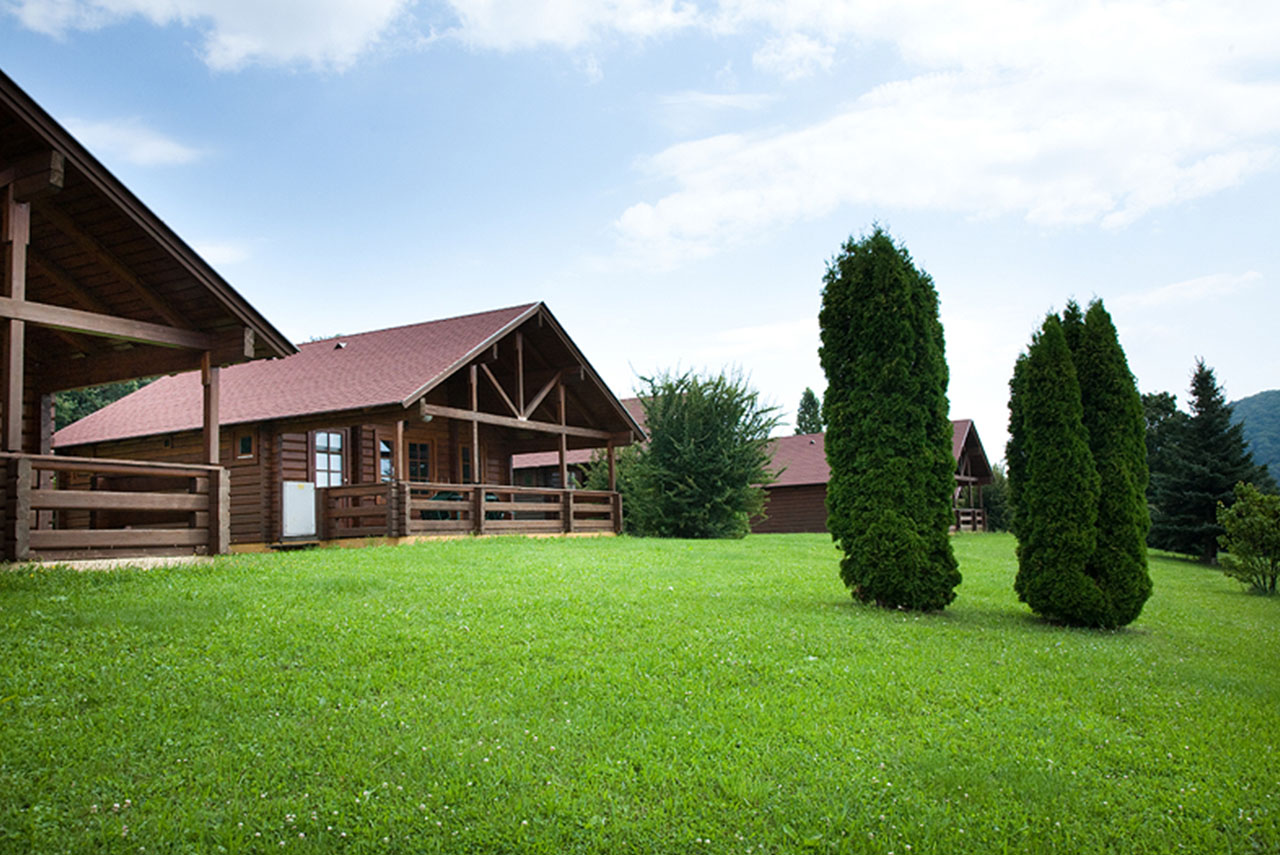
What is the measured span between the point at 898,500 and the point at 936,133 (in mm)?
6787

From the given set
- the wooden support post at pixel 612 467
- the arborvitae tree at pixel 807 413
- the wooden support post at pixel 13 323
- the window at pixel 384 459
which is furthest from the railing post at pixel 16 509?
the arborvitae tree at pixel 807 413

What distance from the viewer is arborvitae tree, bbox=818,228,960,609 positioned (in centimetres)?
1002

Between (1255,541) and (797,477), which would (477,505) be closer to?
(1255,541)

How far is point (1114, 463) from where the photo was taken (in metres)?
10.2

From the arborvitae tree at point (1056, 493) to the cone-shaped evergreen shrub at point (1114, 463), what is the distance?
176 millimetres

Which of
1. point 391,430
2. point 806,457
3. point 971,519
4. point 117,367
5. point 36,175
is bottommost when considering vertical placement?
point 971,519

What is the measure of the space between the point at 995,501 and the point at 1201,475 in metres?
15.4

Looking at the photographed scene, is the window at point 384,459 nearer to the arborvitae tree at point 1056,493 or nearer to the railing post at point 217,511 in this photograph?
the railing post at point 217,511

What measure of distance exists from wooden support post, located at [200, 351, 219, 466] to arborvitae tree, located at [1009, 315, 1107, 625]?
10.6 meters

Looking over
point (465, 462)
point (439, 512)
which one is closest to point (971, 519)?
point (465, 462)

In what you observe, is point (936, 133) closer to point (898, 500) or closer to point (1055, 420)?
point (1055, 420)

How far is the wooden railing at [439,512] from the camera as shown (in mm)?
17250

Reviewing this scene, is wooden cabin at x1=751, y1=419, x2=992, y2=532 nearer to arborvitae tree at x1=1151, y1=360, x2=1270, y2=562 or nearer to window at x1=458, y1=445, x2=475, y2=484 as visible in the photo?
arborvitae tree at x1=1151, y1=360, x2=1270, y2=562

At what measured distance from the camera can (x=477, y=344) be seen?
18828 millimetres
